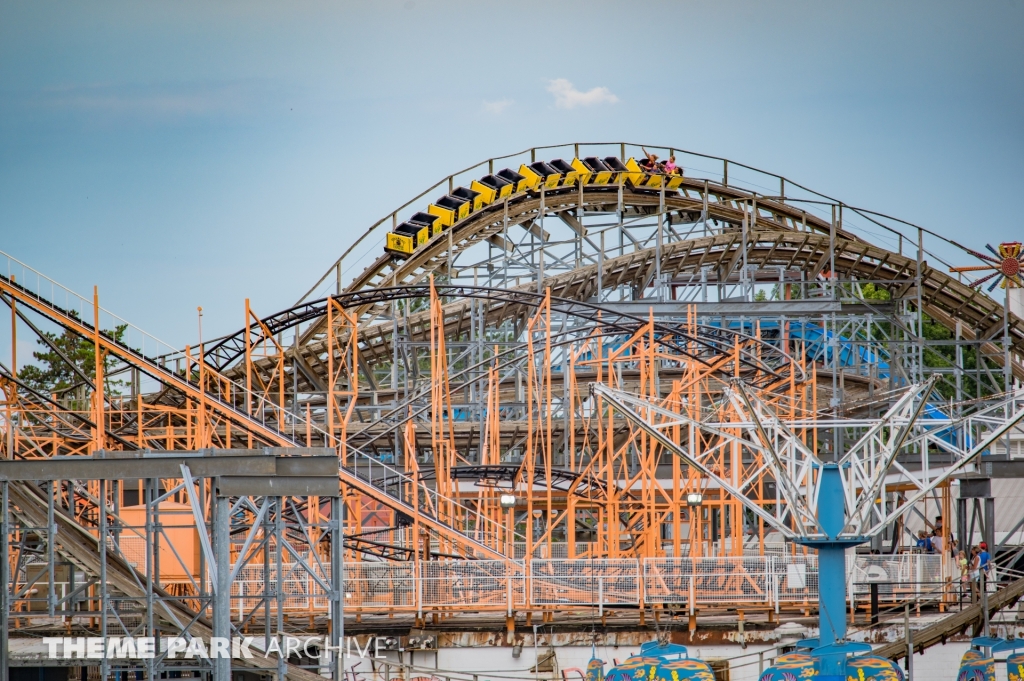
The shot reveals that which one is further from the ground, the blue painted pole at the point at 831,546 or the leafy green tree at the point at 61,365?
the leafy green tree at the point at 61,365

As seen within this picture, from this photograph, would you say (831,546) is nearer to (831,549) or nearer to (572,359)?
(831,549)

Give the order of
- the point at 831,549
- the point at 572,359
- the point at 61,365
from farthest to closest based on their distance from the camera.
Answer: the point at 61,365
the point at 572,359
the point at 831,549

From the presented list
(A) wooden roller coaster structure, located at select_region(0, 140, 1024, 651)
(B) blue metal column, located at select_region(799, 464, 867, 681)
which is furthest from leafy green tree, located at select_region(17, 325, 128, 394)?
(B) blue metal column, located at select_region(799, 464, 867, 681)

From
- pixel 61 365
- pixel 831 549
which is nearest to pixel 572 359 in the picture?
pixel 831 549

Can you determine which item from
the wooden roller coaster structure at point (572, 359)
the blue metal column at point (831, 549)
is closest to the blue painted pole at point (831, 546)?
the blue metal column at point (831, 549)

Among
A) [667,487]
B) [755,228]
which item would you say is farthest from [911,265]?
[667,487]

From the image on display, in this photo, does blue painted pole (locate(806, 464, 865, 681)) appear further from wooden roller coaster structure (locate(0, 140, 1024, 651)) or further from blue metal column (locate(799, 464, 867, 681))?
wooden roller coaster structure (locate(0, 140, 1024, 651))

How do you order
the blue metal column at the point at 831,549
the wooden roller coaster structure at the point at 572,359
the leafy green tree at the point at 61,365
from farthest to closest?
the leafy green tree at the point at 61,365 < the wooden roller coaster structure at the point at 572,359 < the blue metal column at the point at 831,549

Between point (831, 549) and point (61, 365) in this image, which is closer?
point (831, 549)

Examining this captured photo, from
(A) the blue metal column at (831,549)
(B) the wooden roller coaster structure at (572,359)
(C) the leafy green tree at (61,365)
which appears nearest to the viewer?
(A) the blue metal column at (831,549)

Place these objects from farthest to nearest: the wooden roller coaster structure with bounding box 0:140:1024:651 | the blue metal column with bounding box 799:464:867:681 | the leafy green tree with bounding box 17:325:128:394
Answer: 1. the leafy green tree with bounding box 17:325:128:394
2. the wooden roller coaster structure with bounding box 0:140:1024:651
3. the blue metal column with bounding box 799:464:867:681

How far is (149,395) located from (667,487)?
45.3ft

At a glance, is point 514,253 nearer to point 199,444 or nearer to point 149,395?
point 149,395

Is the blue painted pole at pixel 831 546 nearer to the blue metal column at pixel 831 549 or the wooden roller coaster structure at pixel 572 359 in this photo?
the blue metal column at pixel 831 549
